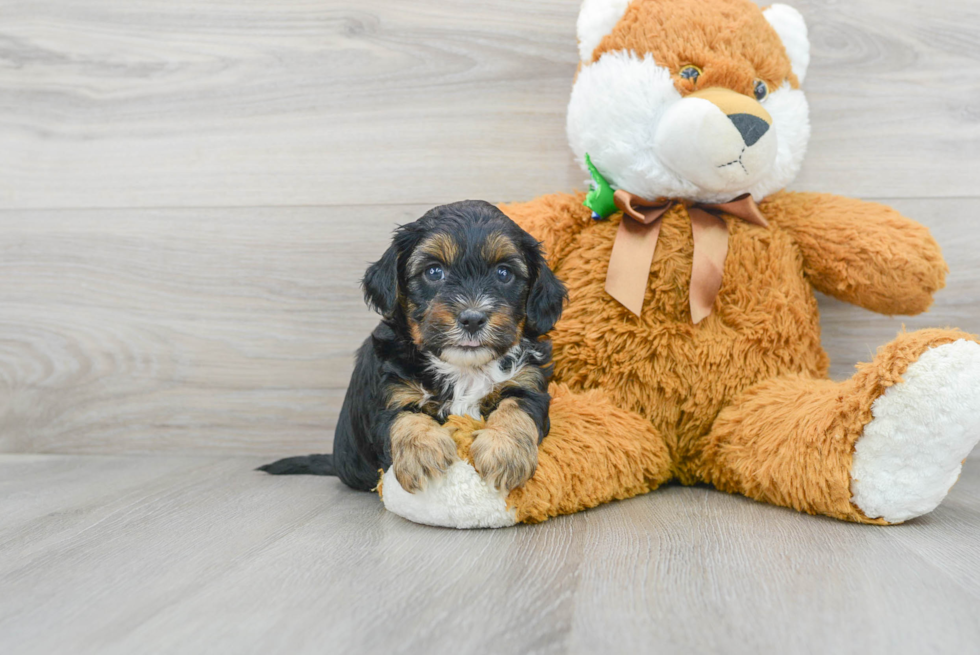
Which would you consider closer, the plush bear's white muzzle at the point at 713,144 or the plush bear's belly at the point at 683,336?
the plush bear's white muzzle at the point at 713,144

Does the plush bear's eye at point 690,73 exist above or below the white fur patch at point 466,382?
above

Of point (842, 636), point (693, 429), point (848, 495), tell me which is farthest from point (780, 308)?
point (842, 636)

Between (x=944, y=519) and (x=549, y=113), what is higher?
(x=549, y=113)

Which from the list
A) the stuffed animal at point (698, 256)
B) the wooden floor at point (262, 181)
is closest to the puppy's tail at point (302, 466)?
the wooden floor at point (262, 181)

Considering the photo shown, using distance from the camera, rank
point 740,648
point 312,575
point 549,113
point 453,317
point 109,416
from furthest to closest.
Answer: point 109,416 → point 549,113 → point 453,317 → point 312,575 → point 740,648

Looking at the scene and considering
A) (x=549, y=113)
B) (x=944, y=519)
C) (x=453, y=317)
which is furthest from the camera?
(x=549, y=113)

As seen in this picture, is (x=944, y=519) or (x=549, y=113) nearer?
(x=944, y=519)

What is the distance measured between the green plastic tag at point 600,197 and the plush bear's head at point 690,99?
0.02 m

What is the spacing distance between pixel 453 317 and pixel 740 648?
75 centimetres

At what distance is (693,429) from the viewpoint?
178cm

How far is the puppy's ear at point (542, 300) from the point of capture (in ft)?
5.15

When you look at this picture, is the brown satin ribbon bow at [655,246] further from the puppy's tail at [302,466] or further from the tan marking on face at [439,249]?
the puppy's tail at [302,466]

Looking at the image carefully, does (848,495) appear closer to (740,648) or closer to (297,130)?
(740,648)

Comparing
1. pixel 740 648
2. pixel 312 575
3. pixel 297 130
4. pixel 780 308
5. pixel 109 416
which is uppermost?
pixel 297 130
